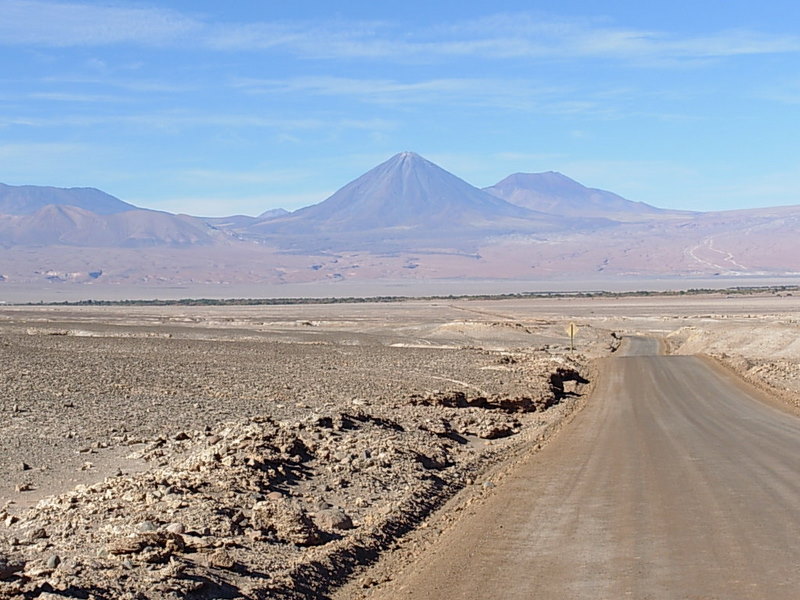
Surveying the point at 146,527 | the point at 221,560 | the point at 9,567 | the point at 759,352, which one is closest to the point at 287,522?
the point at 146,527

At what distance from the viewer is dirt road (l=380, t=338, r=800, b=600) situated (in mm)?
7934

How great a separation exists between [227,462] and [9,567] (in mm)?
4991

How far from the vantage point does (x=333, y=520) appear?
1008 centimetres

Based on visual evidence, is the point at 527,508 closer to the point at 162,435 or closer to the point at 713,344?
the point at 162,435

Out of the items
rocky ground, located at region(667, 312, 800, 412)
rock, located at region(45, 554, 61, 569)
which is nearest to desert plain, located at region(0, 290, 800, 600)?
rock, located at region(45, 554, 61, 569)

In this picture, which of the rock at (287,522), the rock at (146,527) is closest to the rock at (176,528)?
the rock at (146,527)

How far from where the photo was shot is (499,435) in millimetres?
18391

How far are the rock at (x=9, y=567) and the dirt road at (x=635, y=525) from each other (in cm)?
264

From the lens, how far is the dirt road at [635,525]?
26.0ft

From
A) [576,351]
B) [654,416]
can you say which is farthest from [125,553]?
[576,351]

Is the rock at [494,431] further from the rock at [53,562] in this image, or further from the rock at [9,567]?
the rock at [9,567]

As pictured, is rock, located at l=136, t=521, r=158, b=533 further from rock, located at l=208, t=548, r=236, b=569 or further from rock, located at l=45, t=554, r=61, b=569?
rock, located at l=45, t=554, r=61, b=569

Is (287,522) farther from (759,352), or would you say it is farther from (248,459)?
(759,352)

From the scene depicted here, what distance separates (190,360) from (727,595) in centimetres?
2301
